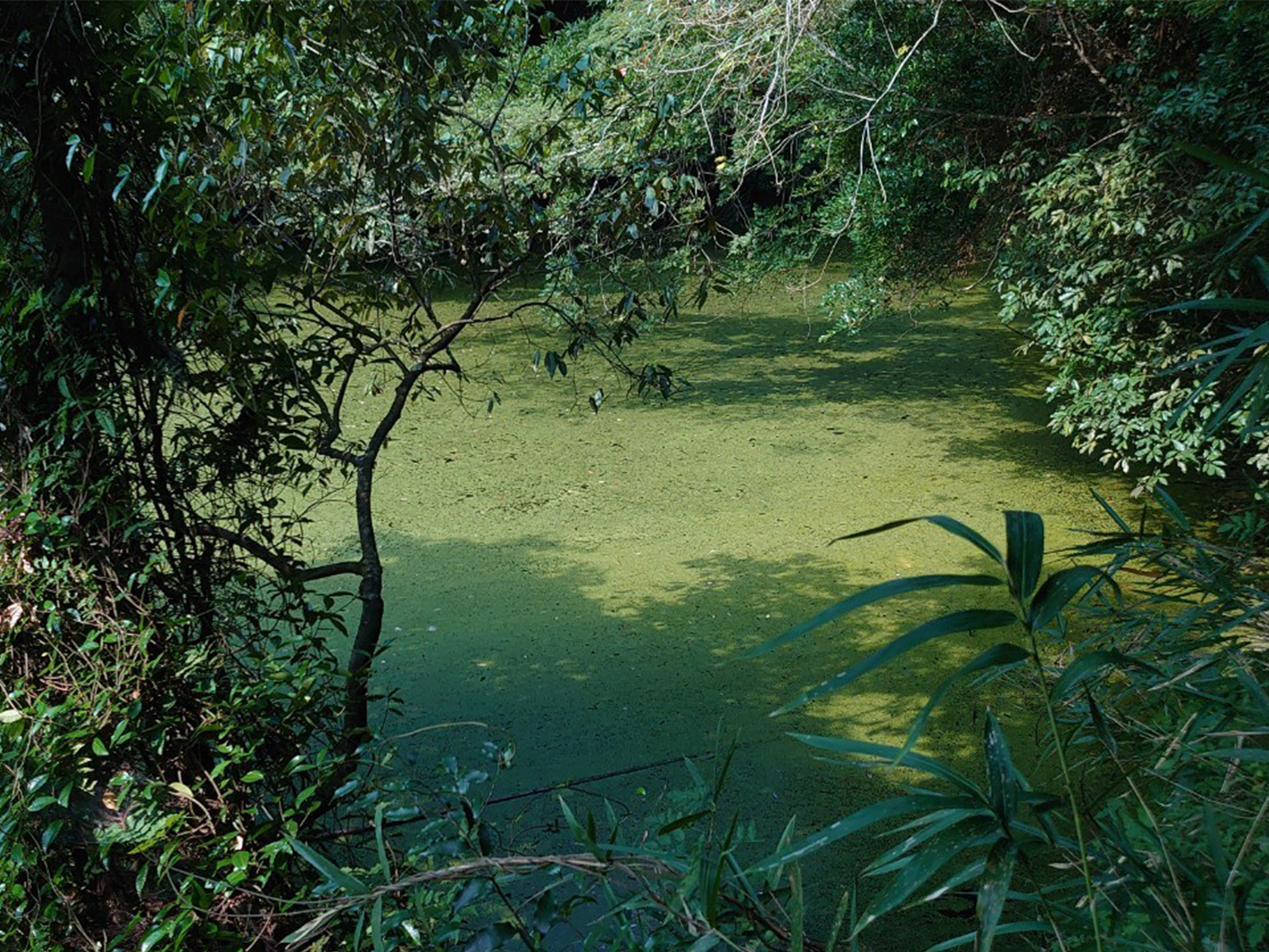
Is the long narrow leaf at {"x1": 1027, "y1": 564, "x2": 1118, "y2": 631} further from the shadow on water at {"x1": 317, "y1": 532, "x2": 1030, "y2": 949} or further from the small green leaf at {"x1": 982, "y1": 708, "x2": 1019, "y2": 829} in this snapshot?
the shadow on water at {"x1": 317, "y1": 532, "x2": 1030, "y2": 949}

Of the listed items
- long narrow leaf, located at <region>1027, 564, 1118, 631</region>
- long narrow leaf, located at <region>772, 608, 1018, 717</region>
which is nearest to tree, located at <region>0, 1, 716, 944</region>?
long narrow leaf, located at <region>772, 608, 1018, 717</region>

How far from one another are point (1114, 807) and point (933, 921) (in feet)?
2.46

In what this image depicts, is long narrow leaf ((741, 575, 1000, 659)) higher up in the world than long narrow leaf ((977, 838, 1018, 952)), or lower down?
higher up

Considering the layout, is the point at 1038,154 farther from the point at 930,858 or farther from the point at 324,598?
the point at 930,858

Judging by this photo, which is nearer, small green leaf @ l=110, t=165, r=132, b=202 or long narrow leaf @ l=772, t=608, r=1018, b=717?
long narrow leaf @ l=772, t=608, r=1018, b=717

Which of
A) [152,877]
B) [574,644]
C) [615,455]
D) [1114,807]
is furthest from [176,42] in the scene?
[615,455]

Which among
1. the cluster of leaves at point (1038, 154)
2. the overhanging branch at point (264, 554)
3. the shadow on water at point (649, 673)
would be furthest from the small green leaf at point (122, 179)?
the cluster of leaves at point (1038, 154)

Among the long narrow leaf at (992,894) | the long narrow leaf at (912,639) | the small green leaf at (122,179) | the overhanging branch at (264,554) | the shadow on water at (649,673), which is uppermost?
the small green leaf at (122,179)

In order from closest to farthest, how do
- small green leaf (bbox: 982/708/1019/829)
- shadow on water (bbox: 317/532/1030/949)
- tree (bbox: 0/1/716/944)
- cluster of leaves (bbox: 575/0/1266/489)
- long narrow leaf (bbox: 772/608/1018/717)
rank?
long narrow leaf (bbox: 772/608/1018/717) < small green leaf (bbox: 982/708/1019/829) < tree (bbox: 0/1/716/944) < shadow on water (bbox: 317/532/1030/949) < cluster of leaves (bbox: 575/0/1266/489)

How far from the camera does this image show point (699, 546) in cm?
356

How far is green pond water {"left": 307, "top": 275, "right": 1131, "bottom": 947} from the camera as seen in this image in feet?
8.67

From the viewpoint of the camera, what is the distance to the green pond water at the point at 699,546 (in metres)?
2.64

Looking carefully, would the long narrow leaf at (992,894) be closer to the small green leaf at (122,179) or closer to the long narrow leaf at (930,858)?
A: the long narrow leaf at (930,858)

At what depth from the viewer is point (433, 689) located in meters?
2.82
